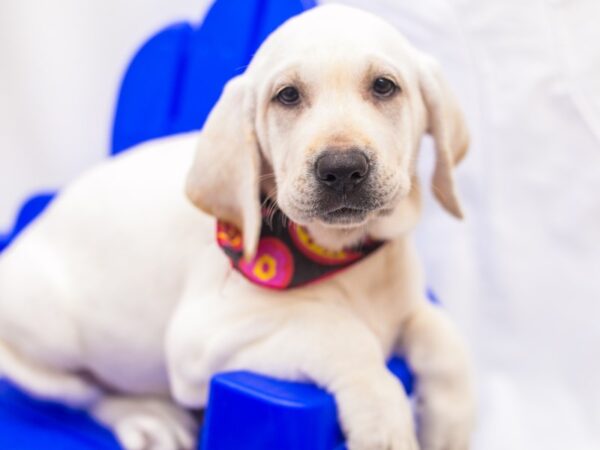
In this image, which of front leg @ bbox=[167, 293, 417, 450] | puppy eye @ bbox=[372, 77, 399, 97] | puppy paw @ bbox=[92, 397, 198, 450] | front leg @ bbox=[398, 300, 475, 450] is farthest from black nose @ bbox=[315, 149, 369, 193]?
puppy paw @ bbox=[92, 397, 198, 450]

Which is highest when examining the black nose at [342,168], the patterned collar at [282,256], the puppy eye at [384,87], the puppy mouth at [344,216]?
the puppy eye at [384,87]

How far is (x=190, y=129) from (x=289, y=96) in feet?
1.74

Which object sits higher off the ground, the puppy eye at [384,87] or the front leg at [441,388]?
the puppy eye at [384,87]

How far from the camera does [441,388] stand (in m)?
1.17

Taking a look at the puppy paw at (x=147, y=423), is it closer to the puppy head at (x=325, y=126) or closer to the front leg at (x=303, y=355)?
the front leg at (x=303, y=355)

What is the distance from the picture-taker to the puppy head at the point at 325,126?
941 mm

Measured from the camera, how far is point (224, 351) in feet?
3.65

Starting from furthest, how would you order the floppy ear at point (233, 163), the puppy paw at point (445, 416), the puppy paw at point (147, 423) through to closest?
the puppy paw at point (147, 423), the puppy paw at point (445, 416), the floppy ear at point (233, 163)

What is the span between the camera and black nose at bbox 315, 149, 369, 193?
3.00 feet

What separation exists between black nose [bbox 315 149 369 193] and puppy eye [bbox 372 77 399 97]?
0.34 ft

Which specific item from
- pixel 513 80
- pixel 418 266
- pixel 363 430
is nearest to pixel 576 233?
pixel 513 80

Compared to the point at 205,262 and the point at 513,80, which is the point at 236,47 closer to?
the point at 205,262

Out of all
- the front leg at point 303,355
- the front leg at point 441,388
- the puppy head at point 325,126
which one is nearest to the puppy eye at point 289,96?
the puppy head at point 325,126

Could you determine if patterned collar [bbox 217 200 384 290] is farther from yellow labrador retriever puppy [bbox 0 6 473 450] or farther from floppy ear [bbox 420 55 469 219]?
floppy ear [bbox 420 55 469 219]
